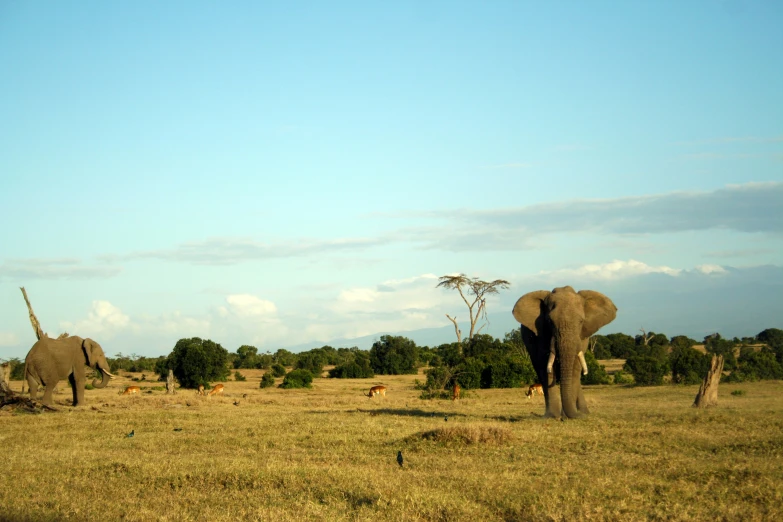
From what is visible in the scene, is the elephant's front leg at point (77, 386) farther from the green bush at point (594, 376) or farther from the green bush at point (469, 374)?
the green bush at point (594, 376)

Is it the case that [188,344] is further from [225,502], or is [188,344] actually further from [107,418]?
[225,502]

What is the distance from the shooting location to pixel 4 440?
671 inches

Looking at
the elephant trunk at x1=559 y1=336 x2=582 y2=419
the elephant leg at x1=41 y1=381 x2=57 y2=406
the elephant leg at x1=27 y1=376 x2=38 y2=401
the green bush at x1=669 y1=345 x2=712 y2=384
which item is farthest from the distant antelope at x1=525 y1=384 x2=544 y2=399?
the elephant leg at x1=27 y1=376 x2=38 y2=401

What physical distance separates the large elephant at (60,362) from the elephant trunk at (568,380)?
702 inches

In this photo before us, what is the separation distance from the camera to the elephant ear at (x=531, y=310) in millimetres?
19750

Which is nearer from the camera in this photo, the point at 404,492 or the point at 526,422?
the point at 404,492

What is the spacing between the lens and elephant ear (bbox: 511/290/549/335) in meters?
19.8

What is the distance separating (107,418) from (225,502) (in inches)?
517

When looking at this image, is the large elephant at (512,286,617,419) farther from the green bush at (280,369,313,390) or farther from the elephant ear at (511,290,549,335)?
the green bush at (280,369,313,390)

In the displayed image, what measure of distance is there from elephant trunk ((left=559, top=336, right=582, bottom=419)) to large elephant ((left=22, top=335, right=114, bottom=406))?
1784 centimetres

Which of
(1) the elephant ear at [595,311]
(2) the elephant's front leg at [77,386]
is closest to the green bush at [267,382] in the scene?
(2) the elephant's front leg at [77,386]

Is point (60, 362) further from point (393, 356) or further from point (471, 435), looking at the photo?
point (393, 356)

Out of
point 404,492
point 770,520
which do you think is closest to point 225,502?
point 404,492

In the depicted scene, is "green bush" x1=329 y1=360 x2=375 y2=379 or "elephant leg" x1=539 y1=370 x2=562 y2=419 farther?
"green bush" x1=329 y1=360 x2=375 y2=379
